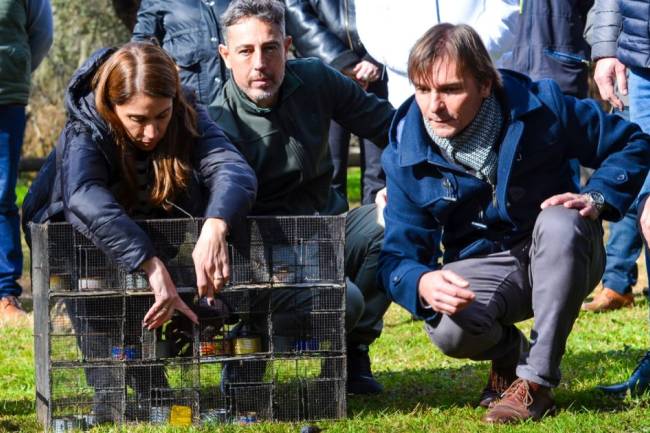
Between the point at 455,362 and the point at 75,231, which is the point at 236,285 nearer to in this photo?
the point at 75,231

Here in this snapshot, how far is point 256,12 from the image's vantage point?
17.3 ft

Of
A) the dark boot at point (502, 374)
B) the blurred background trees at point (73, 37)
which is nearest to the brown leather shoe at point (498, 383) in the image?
the dark boot at point (502, 374)

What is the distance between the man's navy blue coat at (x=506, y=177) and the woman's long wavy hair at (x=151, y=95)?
2.53 feet

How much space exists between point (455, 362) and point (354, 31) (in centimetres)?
227

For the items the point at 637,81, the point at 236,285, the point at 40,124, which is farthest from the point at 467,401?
the point at 40,124

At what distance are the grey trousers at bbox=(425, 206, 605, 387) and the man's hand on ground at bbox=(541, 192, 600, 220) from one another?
0.07 ft

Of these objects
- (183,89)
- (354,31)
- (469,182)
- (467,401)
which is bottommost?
(467,401)

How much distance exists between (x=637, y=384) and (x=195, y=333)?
1.71 metres

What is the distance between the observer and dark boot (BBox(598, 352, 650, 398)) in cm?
484

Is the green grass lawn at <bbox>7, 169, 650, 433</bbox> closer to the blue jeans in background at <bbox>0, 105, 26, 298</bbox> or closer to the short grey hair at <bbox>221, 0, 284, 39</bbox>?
the blue jeans in background at <bbox>0, 105, 26, 298</bbox>

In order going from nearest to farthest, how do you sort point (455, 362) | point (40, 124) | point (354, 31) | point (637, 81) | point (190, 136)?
point (190, 136)
point (637, 81)
point (455, 362)
point (354, 31)
point (40, 124)

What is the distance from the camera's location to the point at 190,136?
15.5 feet

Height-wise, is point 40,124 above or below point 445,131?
above

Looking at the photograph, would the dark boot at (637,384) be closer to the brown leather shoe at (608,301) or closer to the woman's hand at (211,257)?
the woman's hand at (211,257)
